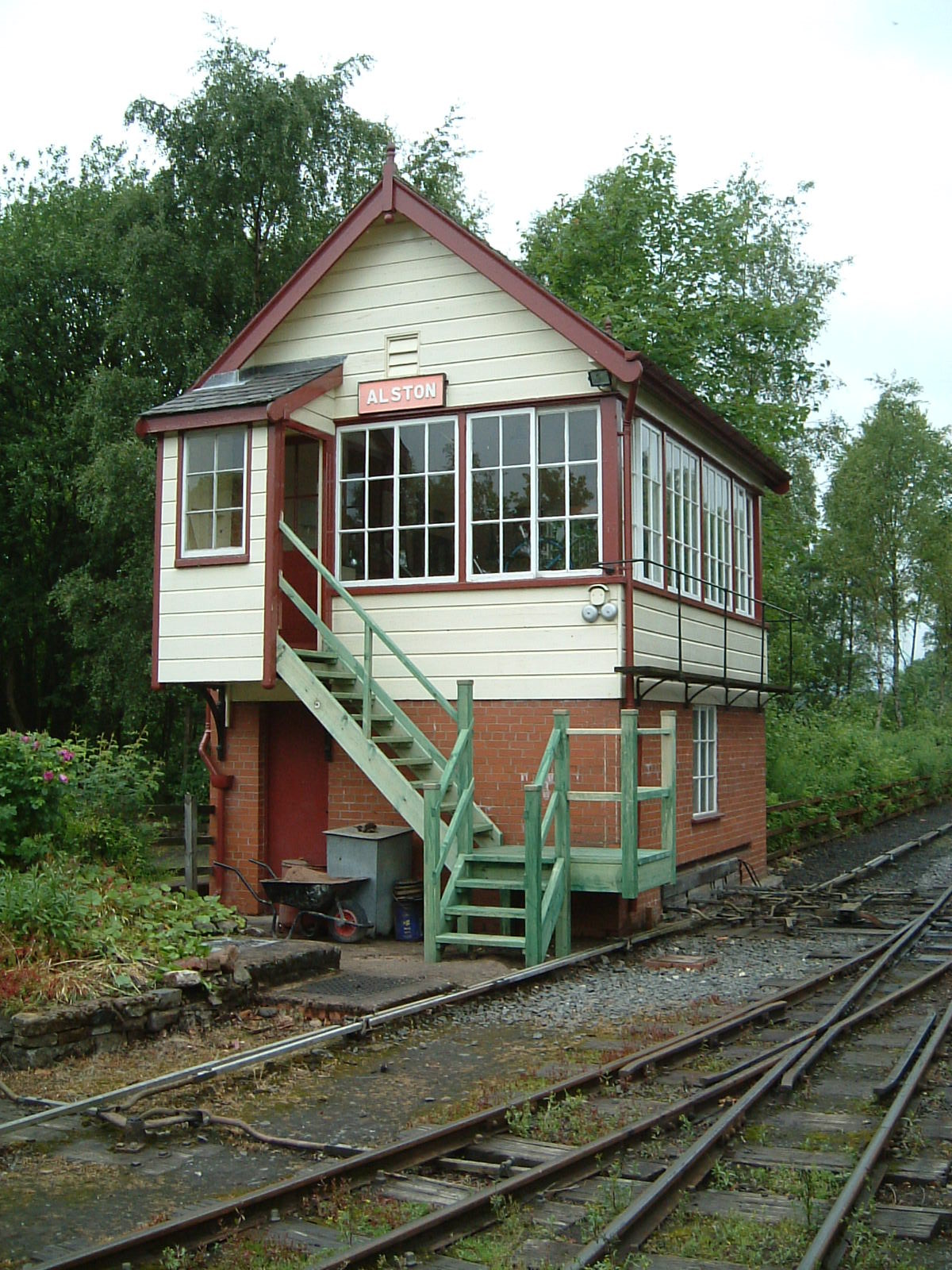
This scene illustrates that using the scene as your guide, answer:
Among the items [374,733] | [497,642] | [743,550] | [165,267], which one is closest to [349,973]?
[374,733]

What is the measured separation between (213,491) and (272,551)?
3.67ft

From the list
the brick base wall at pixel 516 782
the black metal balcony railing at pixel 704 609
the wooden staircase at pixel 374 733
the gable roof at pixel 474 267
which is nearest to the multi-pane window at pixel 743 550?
the black metal balcony railing at pixel 704 609

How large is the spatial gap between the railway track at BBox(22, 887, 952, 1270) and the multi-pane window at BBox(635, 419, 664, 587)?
6.20 m

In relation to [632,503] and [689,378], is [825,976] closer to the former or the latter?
[632,503]

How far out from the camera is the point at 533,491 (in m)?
13.2

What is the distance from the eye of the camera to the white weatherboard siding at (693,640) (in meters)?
13.2

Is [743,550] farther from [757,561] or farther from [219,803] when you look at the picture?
[219,803]

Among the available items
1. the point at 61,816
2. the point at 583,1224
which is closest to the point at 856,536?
the point at 61,816

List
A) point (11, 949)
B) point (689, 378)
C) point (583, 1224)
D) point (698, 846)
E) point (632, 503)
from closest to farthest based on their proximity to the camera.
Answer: point (583, 1224) < point (11, 949) < point (632, 503) < point (698, 846) < point (689, 378)

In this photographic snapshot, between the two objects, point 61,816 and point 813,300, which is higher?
point 813,300

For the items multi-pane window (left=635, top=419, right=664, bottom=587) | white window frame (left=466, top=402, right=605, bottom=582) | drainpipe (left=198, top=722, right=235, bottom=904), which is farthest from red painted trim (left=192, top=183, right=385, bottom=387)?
drainpipe (left=198, top=722, right=235, bottom=904)

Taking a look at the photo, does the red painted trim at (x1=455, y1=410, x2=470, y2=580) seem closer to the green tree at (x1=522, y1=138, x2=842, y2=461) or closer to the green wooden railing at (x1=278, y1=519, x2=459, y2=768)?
the green wooden railing at (x1=278, y1=519, x2=459, y2=768)

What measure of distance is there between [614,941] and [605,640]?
283 cm

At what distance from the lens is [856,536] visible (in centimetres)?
4509
